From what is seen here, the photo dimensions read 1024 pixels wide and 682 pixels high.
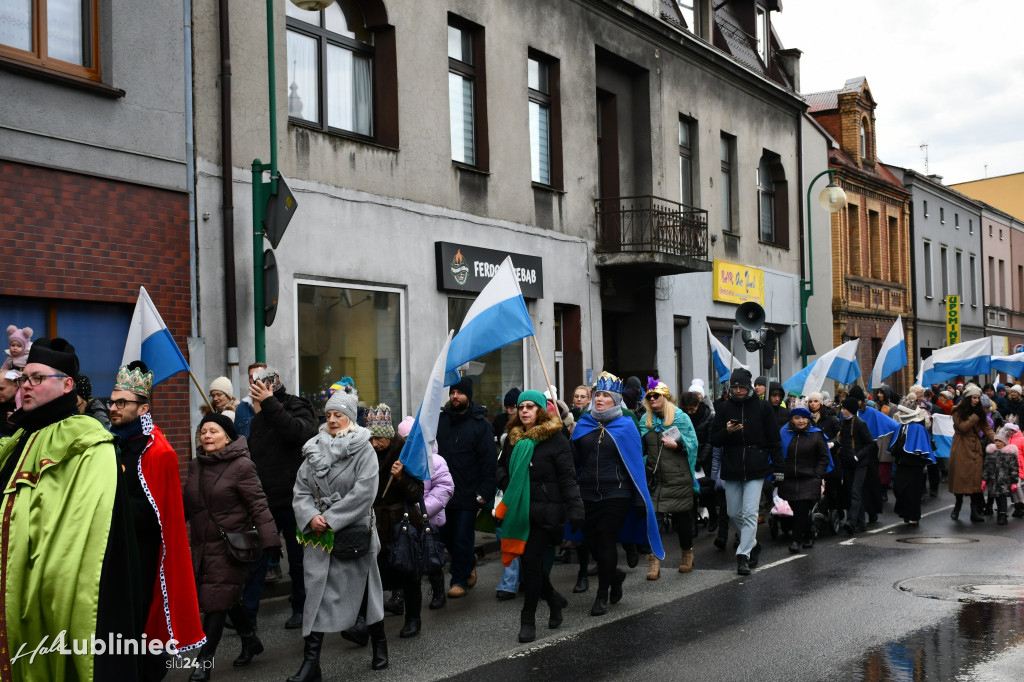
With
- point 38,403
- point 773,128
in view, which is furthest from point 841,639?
point 773,128

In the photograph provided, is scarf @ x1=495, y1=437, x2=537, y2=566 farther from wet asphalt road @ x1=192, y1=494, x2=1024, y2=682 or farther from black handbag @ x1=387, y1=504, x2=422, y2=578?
black handbag @ x1=387, y1=504, x2=422, y2=578

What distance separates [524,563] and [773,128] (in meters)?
20.8

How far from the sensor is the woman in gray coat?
681 centimetres

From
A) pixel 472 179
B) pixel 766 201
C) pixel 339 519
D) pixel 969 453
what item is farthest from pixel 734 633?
pixel 766 201

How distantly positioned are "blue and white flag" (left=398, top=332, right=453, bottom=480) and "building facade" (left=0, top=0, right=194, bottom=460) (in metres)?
4.23

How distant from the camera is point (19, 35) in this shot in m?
10.5

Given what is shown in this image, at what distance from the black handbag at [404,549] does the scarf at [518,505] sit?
2.63 ft

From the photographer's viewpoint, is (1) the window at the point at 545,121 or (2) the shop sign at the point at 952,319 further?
(2) the shop sign at the point at 952,319

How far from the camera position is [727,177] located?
24625mm

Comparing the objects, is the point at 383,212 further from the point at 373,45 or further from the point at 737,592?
the point at 737,592

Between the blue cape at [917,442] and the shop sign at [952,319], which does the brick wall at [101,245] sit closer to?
the blue cape at [917,442]

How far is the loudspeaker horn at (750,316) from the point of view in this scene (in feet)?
59.4

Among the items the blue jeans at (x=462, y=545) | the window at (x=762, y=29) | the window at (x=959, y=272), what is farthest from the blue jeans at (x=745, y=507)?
the window at (x=959, y=272)

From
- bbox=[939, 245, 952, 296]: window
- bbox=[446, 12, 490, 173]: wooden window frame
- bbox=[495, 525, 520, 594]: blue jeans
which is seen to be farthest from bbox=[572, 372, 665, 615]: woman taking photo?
bbox=[939, 245, 952, 296]: window
